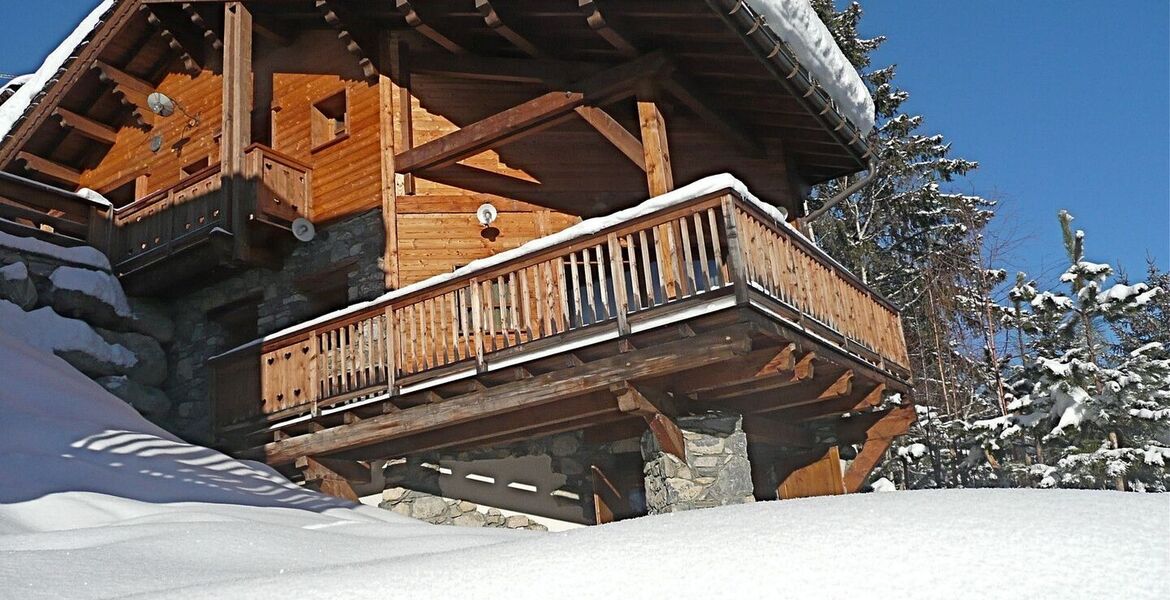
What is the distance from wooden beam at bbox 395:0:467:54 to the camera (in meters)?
10.4

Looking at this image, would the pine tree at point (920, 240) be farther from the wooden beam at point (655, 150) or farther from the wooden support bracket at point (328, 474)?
the wooden support bracket at point (328, 474)

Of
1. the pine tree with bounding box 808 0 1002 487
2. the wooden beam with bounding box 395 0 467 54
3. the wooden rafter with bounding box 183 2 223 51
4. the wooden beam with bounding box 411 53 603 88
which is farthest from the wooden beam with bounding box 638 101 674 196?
the pine tree with bounding box 808 0 1002 487

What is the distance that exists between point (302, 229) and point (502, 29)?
13.4 feet

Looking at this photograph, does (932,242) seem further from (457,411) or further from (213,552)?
(213,552)

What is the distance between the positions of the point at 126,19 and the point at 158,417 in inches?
249

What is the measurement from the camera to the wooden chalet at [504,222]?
7.81 m

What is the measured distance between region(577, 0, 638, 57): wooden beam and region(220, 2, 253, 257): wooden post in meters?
5.11

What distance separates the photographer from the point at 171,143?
14.6 meters

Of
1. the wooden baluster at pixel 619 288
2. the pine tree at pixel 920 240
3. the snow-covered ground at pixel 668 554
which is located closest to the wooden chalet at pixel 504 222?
the wooden baluster at pixel 619 288

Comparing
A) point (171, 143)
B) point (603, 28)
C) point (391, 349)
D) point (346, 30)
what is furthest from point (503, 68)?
point (171, 143)

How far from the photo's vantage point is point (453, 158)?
1107 cm

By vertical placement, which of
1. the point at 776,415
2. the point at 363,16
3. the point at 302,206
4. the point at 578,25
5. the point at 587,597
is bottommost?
the point at 587,597

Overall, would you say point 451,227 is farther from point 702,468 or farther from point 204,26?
point 204,26

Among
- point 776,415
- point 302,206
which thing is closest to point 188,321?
point 302,206
